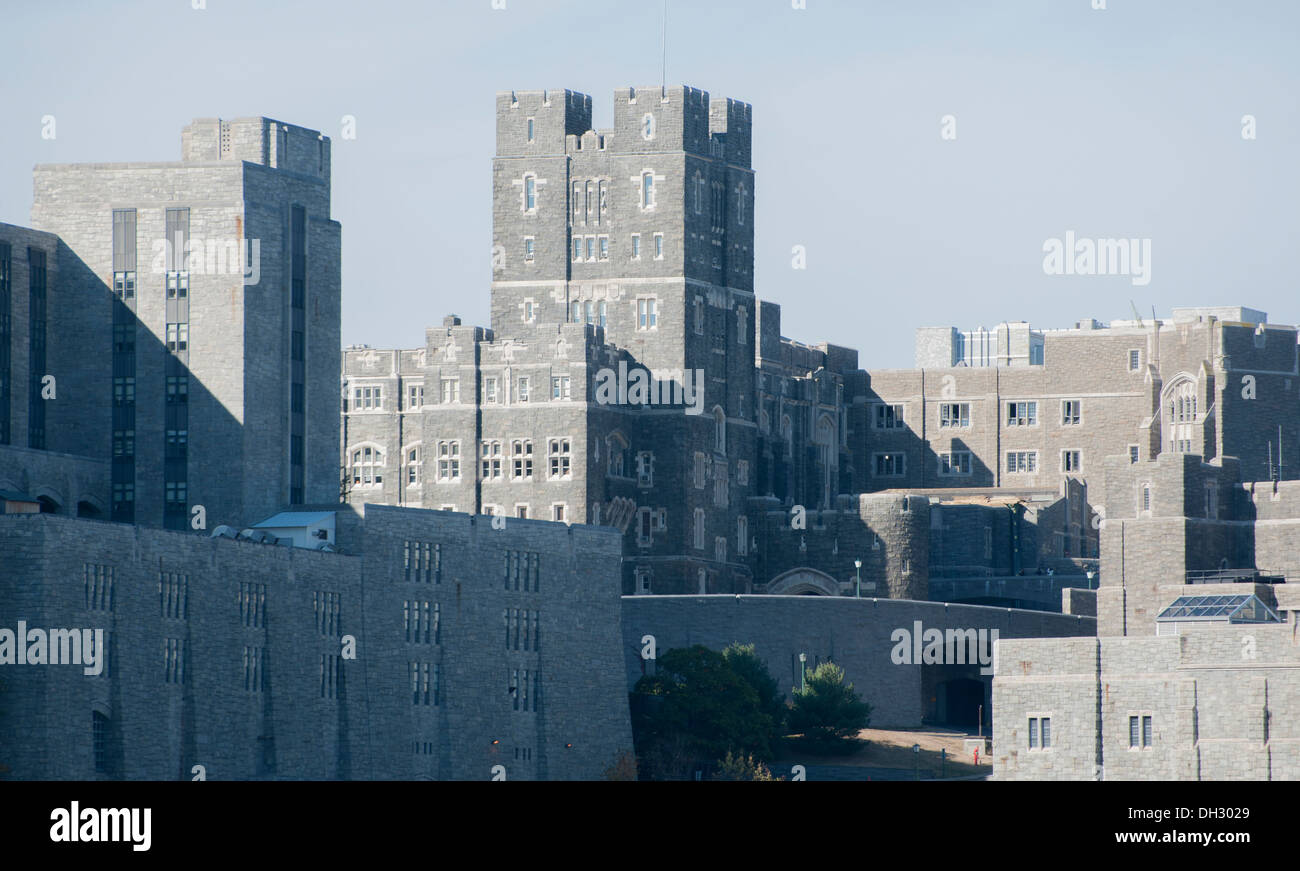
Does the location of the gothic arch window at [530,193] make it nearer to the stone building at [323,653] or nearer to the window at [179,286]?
the stone building at [323,653]

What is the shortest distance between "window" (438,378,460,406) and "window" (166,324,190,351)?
24.4 meters

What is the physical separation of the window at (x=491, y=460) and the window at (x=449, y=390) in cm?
337

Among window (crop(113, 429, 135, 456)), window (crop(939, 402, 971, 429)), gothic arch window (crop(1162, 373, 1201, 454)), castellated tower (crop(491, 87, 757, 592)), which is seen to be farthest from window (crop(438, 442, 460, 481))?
gothic arch window (crop(1162, 373, 1201, 454))

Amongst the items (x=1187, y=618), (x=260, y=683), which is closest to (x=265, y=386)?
(x=260, y=683)

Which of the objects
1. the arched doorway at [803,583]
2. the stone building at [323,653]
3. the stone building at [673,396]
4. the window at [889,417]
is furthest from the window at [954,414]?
the stone building at [323,653]

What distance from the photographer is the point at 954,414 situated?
590ft

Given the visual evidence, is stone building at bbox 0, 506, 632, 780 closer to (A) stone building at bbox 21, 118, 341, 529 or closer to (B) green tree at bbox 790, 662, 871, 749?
(B) green tree at bbox 790, 662, 871, 749

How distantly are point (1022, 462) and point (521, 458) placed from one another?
149 ft

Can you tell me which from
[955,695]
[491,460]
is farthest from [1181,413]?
[491,460]

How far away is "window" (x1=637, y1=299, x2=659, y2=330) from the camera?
151 meters

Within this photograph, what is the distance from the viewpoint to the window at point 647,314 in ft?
495

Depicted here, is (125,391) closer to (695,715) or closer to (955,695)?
(695,715)
